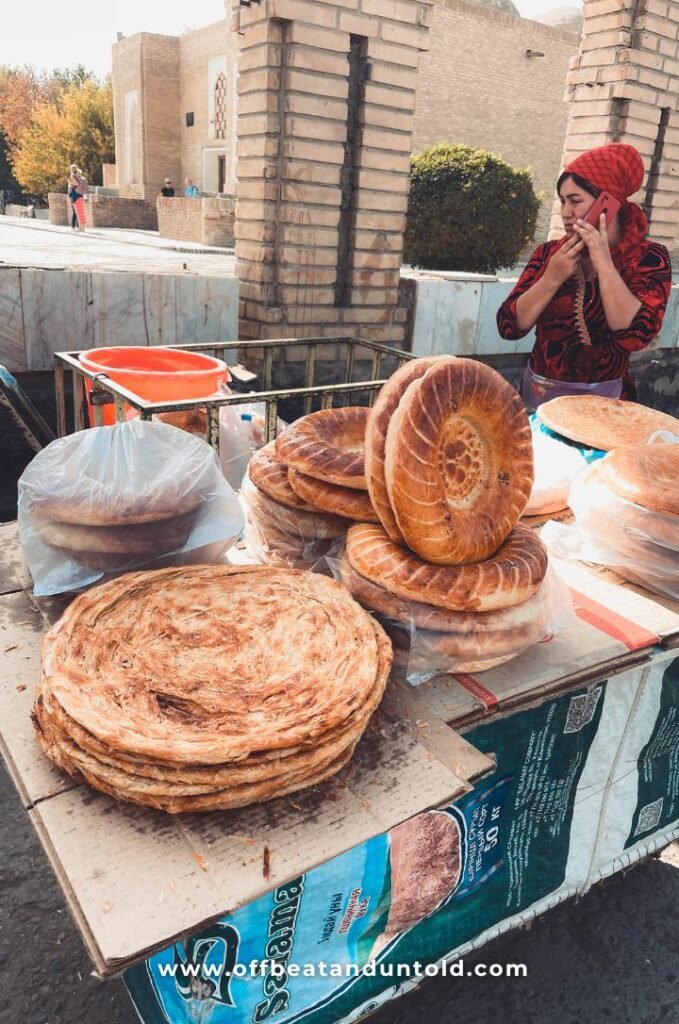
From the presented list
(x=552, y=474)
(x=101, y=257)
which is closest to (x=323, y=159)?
(x=552, y=474)

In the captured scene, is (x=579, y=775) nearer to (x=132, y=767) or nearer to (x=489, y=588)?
(x=489, y=588)

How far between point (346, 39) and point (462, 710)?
4.08m

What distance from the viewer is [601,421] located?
301cm

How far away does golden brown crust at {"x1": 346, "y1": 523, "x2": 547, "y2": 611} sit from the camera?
1584mm

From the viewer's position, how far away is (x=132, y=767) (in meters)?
1.14

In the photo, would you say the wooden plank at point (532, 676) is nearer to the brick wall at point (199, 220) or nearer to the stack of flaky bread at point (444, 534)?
the stack of flaky bread at point (444, 534)

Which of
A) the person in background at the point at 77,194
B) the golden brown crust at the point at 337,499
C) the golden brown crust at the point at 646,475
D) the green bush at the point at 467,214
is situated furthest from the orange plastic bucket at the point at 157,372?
the person in background at the point at 77,194

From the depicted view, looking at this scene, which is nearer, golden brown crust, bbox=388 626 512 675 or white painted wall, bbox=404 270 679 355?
golden brown crust, bbox=388 626 512 675

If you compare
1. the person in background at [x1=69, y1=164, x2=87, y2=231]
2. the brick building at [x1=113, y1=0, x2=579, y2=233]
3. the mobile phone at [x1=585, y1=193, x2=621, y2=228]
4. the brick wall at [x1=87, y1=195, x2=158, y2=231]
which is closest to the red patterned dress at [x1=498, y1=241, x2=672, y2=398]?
the mobile phone at [x1=585, y1=193, x2=621, y2=228]

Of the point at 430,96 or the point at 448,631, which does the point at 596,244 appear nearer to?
the point at 448,631

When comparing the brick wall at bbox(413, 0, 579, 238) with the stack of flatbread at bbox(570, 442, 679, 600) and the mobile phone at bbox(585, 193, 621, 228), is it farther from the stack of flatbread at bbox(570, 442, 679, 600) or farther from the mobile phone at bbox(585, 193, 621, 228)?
the stack of flatbread at bbox(570, 442, 679, 600)

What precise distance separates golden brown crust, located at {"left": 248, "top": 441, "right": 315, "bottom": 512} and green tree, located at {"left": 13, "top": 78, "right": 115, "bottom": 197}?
41.0 m

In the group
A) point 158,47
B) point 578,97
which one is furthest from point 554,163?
point 578,97

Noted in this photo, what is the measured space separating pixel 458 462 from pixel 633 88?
5297 mm
